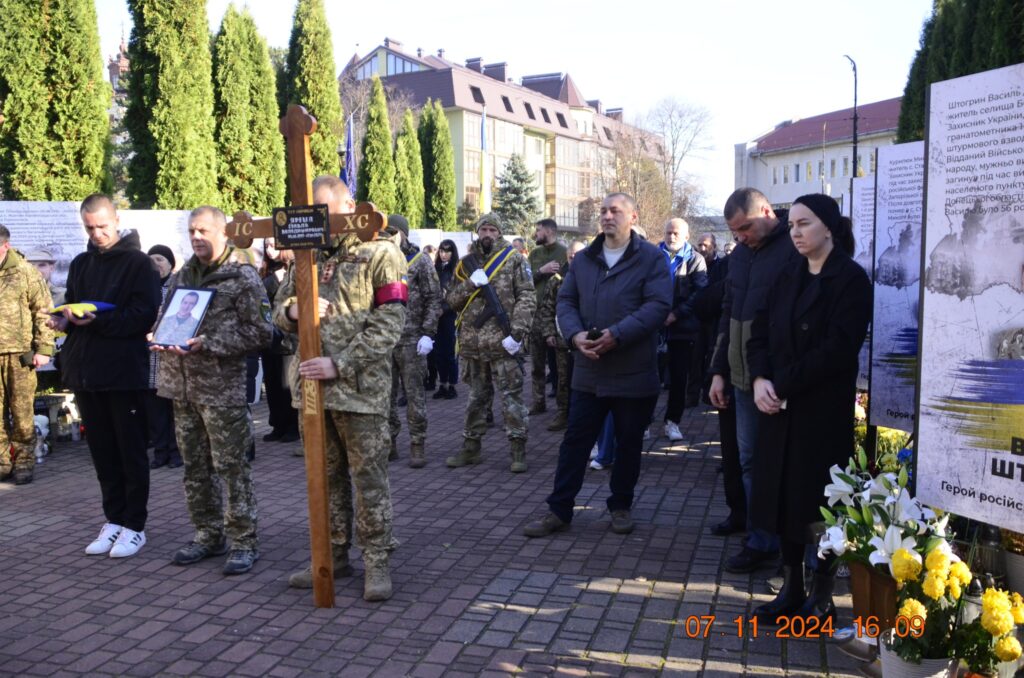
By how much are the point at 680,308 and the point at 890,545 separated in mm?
5587

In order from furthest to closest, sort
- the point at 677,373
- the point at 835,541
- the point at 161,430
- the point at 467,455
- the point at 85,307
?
the point at 677,373 → the point at 161,430 → the point at 467,455 → the point at 85,307 → the point at 835,541

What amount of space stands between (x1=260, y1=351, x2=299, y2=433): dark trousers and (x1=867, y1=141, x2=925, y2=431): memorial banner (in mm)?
6374

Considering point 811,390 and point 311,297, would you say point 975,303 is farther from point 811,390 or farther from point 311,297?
point 311,297

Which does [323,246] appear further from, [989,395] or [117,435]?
[989,395]

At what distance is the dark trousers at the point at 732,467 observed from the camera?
19.2 ft

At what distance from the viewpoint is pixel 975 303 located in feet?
11.9

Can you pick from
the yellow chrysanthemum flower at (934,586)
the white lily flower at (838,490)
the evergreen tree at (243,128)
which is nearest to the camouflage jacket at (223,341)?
the white lily flower at (838,490)

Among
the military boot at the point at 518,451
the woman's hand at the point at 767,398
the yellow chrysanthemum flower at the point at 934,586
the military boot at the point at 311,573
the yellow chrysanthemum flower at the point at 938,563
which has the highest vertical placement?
the woman's hand at the point at 767,398

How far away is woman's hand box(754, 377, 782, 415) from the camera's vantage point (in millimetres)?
4406

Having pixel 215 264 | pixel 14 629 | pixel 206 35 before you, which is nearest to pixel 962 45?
pixel 206 35

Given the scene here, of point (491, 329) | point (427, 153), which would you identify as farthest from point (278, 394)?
point (427, 153)

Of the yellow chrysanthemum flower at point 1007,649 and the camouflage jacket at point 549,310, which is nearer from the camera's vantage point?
the yellow chrysanthemum flower at point 1007,649

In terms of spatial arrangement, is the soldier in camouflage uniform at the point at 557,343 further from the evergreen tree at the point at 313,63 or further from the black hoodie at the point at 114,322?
→ the evergreen tree at the point at 313,63

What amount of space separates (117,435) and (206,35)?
34.1ft
